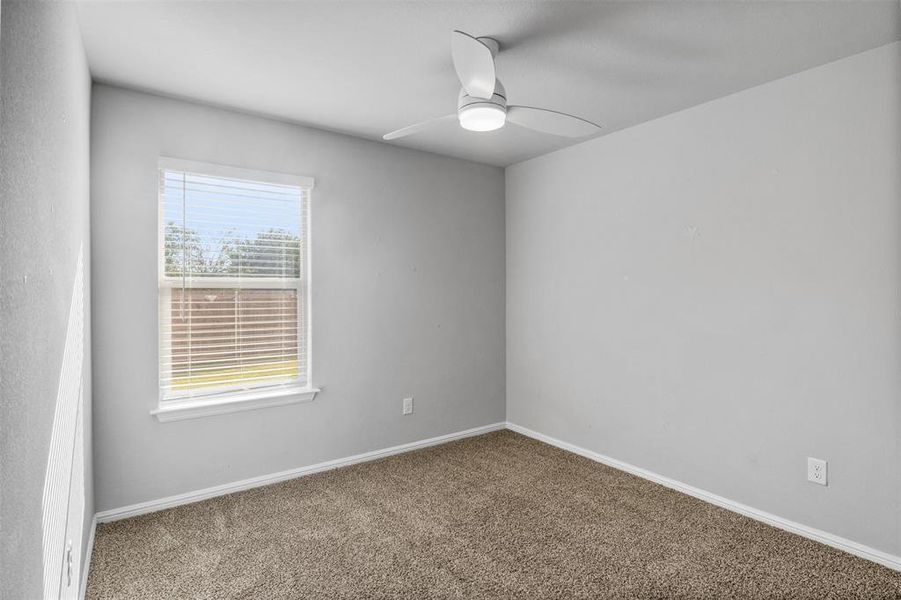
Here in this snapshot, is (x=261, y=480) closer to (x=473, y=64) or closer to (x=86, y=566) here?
(x=86, y=566)

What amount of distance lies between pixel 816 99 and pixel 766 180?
0.43 m

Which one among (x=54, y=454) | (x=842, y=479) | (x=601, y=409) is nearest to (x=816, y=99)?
(x=842, y=479)

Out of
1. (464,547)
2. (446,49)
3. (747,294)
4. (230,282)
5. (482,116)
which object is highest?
(446,49)

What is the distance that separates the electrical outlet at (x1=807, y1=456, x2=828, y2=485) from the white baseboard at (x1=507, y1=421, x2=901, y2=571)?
0.84 feet

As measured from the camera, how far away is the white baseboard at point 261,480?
9.23 feet

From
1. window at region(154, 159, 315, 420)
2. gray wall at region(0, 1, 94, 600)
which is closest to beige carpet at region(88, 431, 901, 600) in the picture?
window at region(154, 159, 315, 420)

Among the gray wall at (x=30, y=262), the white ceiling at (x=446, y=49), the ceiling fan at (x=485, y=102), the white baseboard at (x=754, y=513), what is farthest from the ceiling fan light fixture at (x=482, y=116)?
the white baseboard at (x=754, y=513)

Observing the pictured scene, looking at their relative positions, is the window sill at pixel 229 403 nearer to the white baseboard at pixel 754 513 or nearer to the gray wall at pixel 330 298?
the gray wall at pixel 330 298

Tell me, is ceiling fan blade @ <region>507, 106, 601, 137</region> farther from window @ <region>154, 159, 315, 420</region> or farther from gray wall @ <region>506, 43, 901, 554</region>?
window @ <region>154, 159, 315, 420</region>

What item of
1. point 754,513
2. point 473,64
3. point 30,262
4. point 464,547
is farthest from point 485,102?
point 754,513

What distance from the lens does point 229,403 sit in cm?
312

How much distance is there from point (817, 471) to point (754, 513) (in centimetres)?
44

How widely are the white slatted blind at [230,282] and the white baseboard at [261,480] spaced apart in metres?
0.58

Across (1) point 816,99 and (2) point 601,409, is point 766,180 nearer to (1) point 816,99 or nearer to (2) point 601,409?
(1) point 816,99
